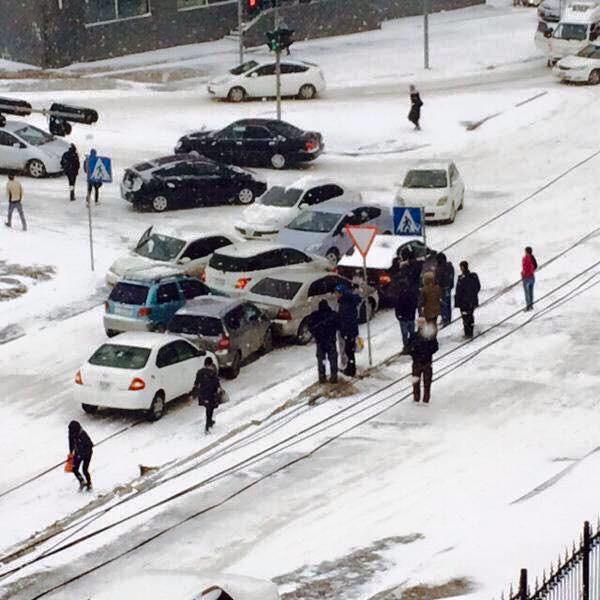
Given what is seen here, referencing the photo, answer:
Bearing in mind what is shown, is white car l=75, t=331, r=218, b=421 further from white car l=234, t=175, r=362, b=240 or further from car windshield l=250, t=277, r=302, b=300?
white car l=234, t=175, r=362, b=240

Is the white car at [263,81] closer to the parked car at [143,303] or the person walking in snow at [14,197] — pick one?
the person walking in snow at [14,197]

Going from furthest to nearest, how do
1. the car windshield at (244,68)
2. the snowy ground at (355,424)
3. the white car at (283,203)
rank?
the car windshield at (244,68)
the white car at (283,203)
the snowy ground at (355,424)

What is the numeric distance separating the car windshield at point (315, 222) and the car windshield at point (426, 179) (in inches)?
158

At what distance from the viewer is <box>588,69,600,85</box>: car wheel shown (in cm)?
5247

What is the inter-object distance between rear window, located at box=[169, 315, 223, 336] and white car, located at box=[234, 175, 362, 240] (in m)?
7.70

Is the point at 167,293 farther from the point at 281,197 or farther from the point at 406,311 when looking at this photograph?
the point at 281,197

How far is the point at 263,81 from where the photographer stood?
52.0 m

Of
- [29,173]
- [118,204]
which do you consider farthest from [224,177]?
[29,173]

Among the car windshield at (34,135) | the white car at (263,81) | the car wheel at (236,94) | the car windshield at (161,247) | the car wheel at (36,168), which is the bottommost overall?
the car windshield at (161,247)

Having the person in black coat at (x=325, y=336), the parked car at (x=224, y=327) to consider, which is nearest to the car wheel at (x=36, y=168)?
the parked car at (x=224, y=327)

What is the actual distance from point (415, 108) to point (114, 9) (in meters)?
14.1

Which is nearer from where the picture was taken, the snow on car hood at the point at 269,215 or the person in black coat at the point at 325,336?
the person in black coat at the point at 325,336

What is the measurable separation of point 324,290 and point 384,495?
383 inches

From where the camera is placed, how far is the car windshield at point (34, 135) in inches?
1708
